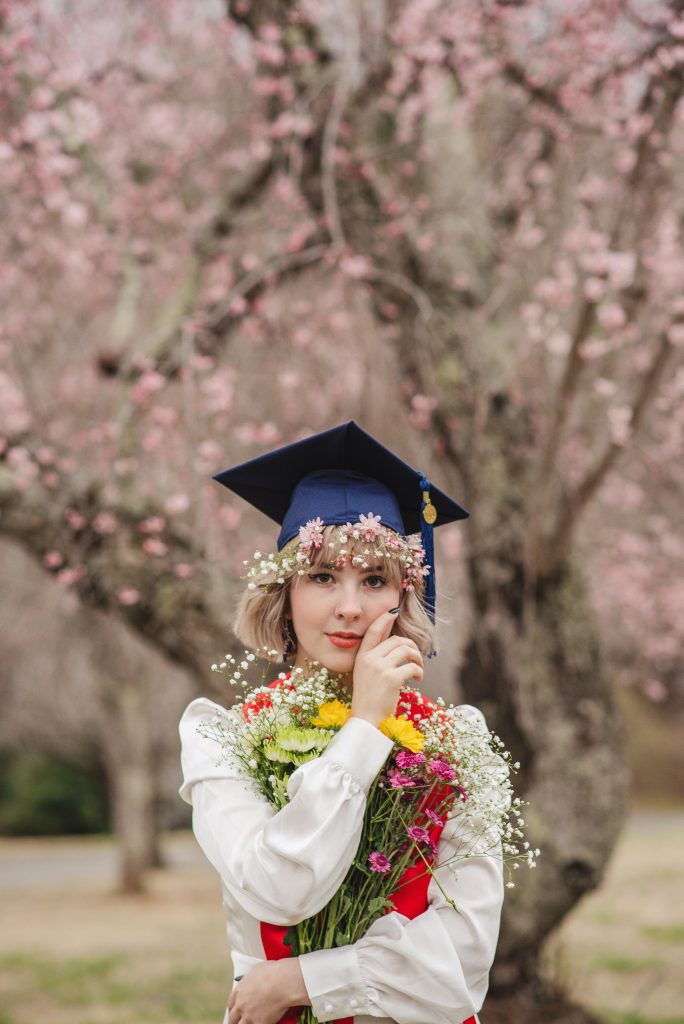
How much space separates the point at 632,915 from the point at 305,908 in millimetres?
7340

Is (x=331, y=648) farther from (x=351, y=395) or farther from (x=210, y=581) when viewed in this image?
(x=351, y=395)

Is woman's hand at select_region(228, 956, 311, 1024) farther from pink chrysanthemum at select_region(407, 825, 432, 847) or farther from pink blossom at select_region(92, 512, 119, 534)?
pink blossom at select_region(92, 512, 119, 534)

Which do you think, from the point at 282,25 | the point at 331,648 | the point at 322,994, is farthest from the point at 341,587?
the point at 282,25

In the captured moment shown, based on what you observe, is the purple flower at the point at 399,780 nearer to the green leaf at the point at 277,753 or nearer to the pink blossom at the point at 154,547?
the green leaf at the point at 277,753

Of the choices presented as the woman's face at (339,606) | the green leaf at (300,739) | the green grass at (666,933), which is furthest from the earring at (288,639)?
the green grass at (666,933)

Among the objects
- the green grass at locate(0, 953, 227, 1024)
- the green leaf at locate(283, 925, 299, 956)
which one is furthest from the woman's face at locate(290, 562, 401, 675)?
the green grass at locate(0, 953, 227, 1024)

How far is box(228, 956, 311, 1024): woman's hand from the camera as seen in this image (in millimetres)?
→ 1834

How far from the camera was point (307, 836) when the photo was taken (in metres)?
1.75

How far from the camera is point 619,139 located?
4727 mm

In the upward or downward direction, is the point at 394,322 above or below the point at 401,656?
above

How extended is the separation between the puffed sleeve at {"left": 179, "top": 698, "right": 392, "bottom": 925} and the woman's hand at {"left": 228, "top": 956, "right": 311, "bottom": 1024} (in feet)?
0.29

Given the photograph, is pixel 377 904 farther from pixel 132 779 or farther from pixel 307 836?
pixel 132 779

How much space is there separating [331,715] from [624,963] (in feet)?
18.1

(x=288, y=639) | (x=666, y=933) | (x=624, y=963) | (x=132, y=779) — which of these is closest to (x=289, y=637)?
(x=288, y=639)
